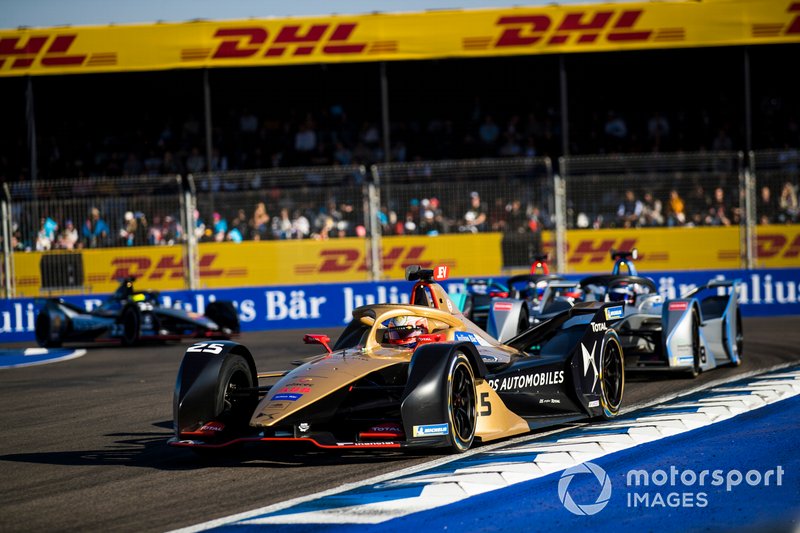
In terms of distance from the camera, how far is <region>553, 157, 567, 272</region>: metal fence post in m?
21.5

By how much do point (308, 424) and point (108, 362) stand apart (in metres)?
9.71

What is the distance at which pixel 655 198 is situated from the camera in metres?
21.8

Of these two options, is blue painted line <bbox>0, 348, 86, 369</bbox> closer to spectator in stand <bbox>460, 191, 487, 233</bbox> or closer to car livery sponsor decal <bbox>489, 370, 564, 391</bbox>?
spectator in stand <bbox>460, 191, 487, 233</bbox>

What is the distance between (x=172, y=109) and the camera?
2934cm

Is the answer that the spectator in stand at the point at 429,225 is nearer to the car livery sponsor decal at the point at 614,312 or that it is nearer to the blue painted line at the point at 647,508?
the car livery sponsor decal at the point at 614,312

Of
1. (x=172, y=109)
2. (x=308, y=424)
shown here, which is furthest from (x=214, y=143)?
(x=308, y=424)

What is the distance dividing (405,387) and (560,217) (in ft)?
48.2

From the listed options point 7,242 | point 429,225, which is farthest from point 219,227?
point 429,225

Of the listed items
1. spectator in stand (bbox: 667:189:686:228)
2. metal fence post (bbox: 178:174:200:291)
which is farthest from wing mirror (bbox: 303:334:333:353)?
spectator in stand (bbox: 667:189:686:228)

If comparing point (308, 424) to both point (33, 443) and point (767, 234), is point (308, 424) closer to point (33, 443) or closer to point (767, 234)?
point (33, 443)

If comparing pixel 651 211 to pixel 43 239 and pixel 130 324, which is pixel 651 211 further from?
pixel 43 239

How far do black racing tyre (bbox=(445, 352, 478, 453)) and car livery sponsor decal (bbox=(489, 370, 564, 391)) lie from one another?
566 millimetres

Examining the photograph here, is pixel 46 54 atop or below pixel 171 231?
atop

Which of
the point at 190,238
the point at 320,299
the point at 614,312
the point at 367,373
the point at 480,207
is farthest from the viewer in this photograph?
the point at 320,299
